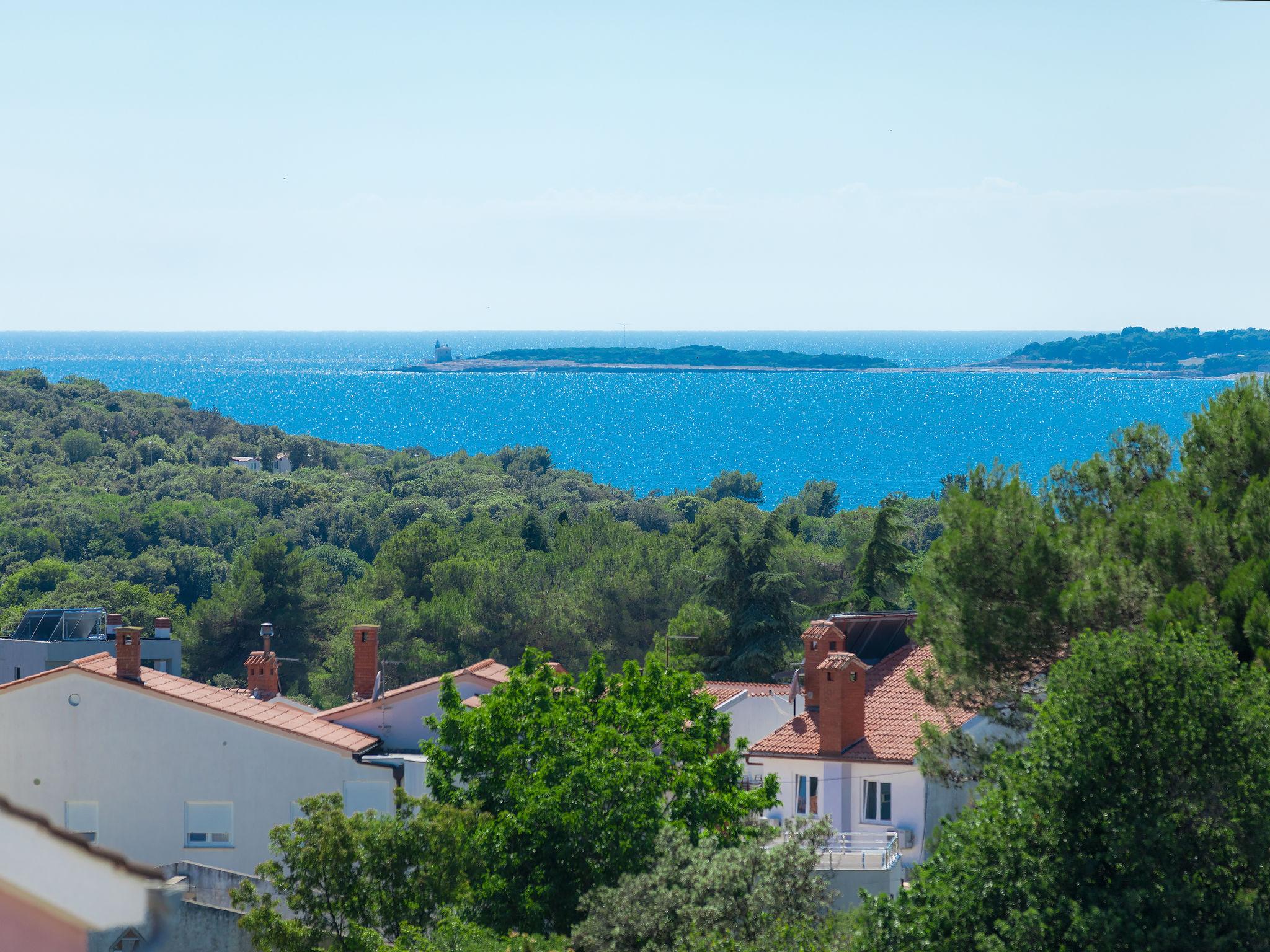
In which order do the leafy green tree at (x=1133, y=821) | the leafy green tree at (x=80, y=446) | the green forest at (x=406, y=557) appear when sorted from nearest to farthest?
the leafy green tree at (x=1133, y=821)
the green forest at (x=406, y=557)
the leafy green tree at (x=80, y=446)

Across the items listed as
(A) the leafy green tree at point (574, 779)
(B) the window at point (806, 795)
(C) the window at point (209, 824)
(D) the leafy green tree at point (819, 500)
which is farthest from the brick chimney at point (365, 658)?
(D) the leafy green tree at point (819, 500)

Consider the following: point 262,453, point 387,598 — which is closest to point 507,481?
point 262,453

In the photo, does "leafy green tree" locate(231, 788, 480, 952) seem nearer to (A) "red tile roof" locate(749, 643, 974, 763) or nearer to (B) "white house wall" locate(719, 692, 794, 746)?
(A) "red tile roof" locate(749, 643, 974, 763)

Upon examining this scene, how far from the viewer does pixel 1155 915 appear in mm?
8383

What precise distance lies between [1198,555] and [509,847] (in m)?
6.86

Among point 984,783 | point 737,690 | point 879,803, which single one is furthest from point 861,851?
point 737,690

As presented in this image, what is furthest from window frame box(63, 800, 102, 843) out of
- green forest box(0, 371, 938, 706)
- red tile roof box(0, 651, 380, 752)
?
green forest box(0, 371, 938, 706)

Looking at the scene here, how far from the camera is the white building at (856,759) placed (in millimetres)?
17062

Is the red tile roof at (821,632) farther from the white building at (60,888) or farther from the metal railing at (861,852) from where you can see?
the white building at (60,888)

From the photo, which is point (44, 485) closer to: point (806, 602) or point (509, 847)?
point (806, 602)

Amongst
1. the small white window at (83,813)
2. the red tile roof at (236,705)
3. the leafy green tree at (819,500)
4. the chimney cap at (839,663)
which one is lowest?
the leafy green tree at (819,500)

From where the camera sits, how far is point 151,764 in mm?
17141

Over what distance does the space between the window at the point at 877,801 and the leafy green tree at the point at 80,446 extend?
287ft

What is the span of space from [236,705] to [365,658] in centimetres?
383
